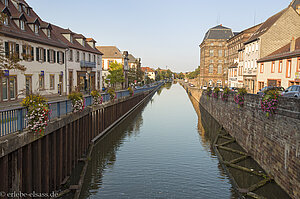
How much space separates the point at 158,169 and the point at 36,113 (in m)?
8.85

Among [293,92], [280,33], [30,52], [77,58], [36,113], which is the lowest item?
[36,113]

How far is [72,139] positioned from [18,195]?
6.06 meters

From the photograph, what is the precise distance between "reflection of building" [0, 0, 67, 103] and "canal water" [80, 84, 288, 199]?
8342mm

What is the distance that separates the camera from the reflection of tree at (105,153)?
1345 centimetres

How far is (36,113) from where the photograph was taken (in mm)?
9828

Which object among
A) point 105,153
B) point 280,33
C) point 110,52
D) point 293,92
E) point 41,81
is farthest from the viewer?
A: point 110,52

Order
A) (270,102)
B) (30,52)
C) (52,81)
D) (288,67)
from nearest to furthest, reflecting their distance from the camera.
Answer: (270,102) < (30,52) < (288,67) < (52,81)

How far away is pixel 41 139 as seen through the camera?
1062 centimetres

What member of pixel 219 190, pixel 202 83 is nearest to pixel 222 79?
pixel 202 83

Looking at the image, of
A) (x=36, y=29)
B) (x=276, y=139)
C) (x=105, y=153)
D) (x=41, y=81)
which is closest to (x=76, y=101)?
(x=105, y=153)

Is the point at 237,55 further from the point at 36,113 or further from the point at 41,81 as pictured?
the point at 36,113

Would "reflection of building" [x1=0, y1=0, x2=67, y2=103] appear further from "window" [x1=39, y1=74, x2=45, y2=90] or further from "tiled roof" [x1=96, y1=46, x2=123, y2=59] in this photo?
"tiled roof" [x1=96, y1=46, x2=123, y2=59]

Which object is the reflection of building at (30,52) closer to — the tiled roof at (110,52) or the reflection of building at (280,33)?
the reflection of building at (280,33)

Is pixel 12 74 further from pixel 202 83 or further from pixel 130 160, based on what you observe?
pixel 202 83
